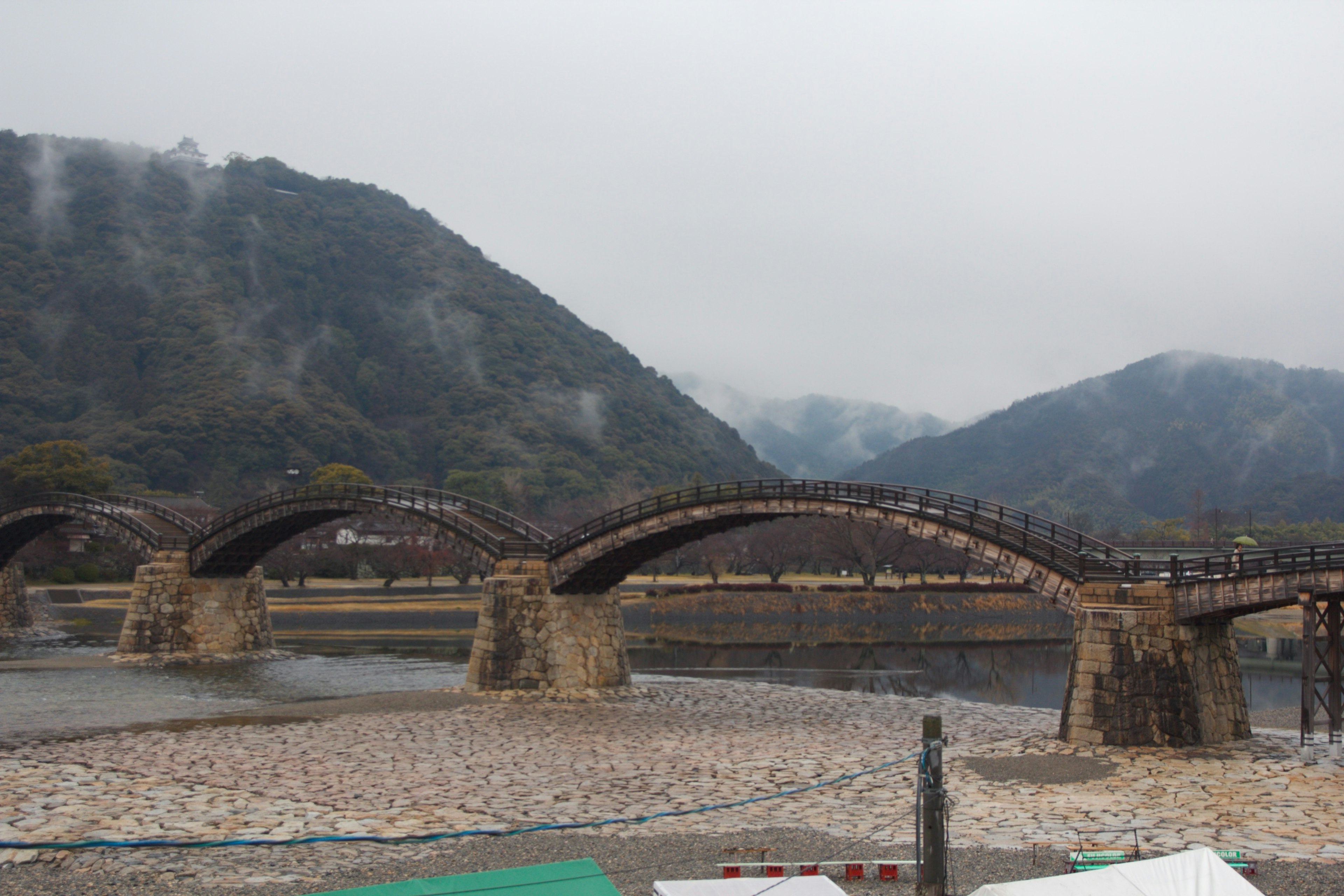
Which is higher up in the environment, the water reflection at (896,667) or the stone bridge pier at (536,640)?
the stone bridge pier at (536,640)

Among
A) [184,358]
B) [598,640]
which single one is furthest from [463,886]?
[184,358]

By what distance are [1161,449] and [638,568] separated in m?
147

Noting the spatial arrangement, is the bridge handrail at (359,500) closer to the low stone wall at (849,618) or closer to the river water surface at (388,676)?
the river water surface at (388,676)

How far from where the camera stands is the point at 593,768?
20500mm

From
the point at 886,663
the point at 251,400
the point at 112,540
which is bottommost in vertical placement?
the point at 886,663

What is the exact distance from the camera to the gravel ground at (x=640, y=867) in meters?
11.9

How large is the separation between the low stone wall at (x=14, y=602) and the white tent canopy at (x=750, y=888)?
185 ft

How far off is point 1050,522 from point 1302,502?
110140mm

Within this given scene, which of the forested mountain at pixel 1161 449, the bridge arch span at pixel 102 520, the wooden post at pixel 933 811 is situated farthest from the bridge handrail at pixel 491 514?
the forested mountain at pixel 1161 449

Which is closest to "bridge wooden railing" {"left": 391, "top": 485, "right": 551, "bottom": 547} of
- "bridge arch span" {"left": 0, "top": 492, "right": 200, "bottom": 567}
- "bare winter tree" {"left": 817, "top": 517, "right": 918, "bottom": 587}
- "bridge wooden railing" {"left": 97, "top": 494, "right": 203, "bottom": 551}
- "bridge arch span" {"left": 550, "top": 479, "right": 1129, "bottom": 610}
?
"bridge arch span" {"left": 550, "top": 479, "right": 1129, "bottom": 610}

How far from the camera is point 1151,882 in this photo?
9.80 metres

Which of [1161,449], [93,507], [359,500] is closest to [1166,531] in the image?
[359,500]

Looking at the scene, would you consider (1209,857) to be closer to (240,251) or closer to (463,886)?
(463,886)

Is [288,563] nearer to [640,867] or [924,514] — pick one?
[924,514]
